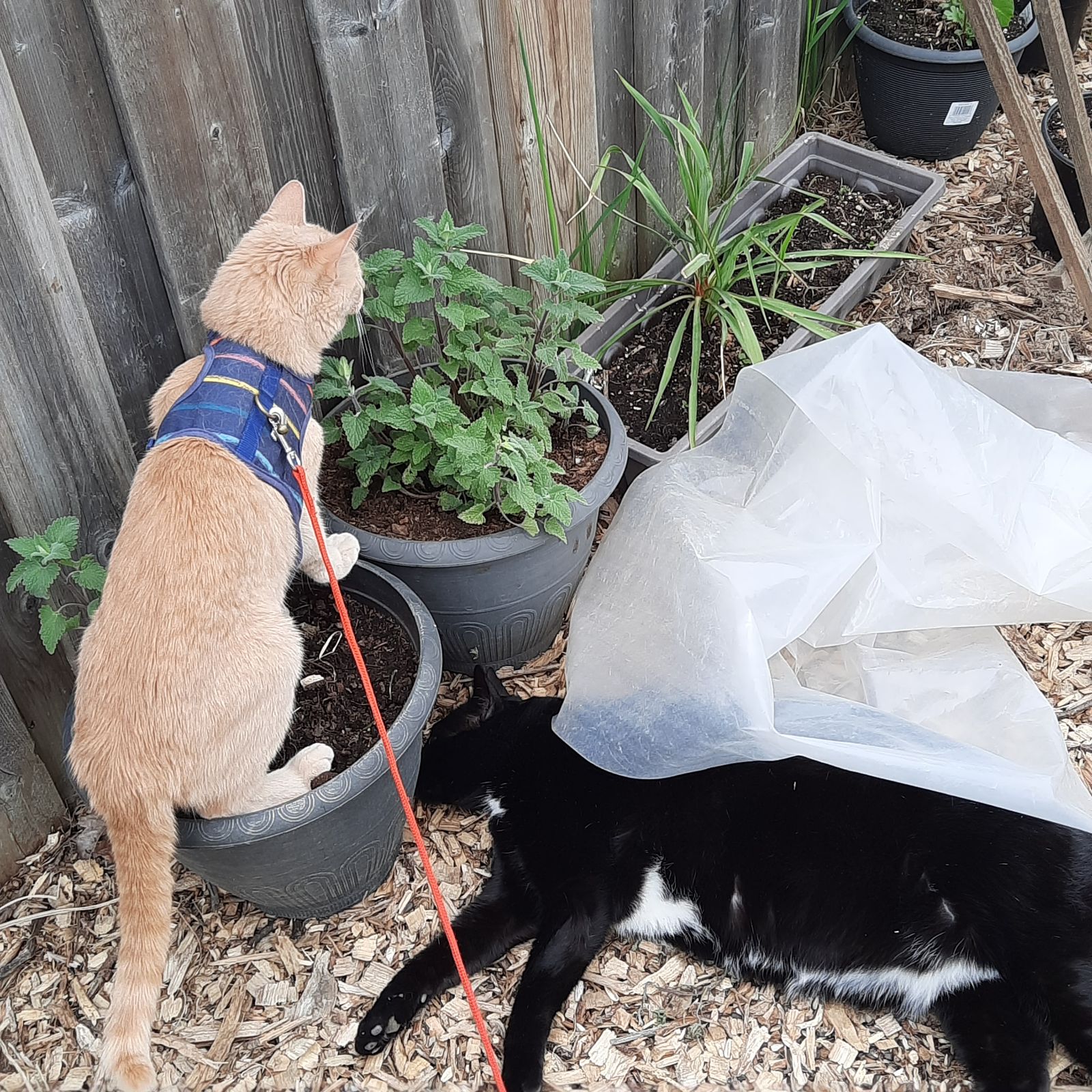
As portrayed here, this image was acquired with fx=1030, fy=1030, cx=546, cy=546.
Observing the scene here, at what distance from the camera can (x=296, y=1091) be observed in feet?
5.82

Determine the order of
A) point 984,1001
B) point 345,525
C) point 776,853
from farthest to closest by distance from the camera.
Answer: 1. point 345,525
2. point 776,853
3. point 984,1001

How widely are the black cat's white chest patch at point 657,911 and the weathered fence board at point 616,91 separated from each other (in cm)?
171

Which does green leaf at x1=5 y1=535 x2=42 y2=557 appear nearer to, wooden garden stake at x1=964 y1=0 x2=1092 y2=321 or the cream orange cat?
the cream orange cat

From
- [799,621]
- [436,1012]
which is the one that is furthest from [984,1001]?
[436,1012]

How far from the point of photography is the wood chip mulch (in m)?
1.80

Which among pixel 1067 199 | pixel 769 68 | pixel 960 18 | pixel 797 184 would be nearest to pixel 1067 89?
pixel 1067 199

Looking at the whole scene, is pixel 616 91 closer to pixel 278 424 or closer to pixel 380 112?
pixel 380 112

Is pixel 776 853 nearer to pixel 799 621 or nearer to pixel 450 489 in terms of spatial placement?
pixel 799 621

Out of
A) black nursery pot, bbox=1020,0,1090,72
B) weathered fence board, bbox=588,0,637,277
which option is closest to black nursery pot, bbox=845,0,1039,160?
black nursery pot, bbox=1020,0,1090,72

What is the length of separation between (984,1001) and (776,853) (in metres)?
0.41

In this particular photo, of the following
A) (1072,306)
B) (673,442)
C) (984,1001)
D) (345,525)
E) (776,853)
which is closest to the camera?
(984,1001)

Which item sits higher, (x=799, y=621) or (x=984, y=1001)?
(x=799, y=621)

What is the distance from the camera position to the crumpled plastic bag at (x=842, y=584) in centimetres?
183

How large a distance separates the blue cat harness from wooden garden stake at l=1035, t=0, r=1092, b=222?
1735 millimetres
